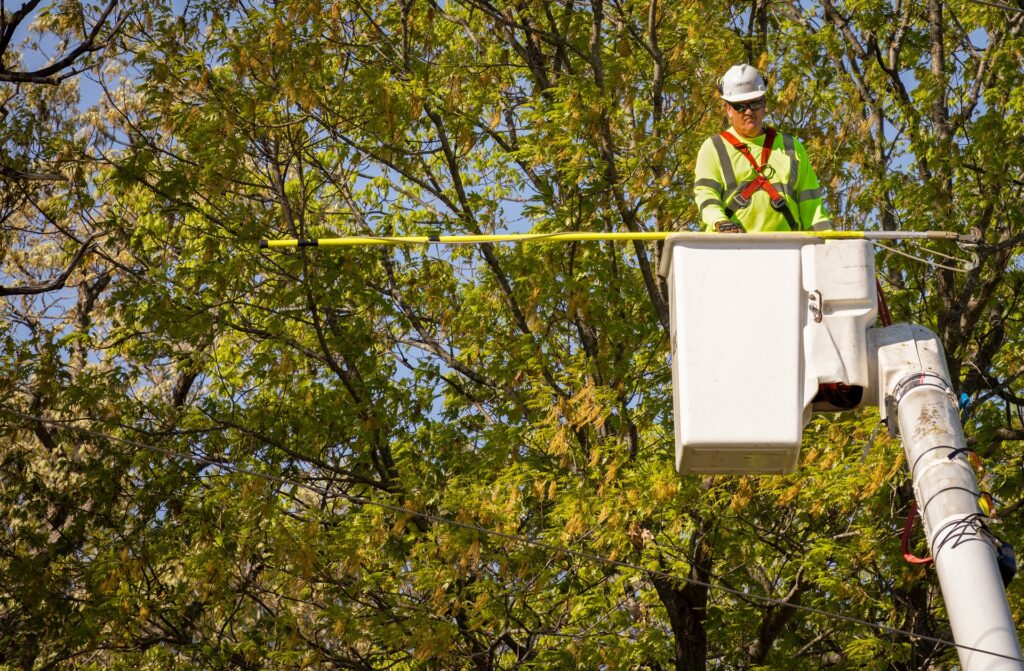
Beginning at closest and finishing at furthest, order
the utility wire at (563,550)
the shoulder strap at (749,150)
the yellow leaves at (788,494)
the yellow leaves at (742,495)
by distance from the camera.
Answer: the utility wire at (563,550), the shoulder strap at (749,150), the yellow leaves at (788,494), the yellow leaves at (742,495)

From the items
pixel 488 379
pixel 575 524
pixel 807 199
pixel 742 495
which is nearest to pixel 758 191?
pixel 807 199

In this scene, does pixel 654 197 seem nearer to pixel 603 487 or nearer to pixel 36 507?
pixel 603 487

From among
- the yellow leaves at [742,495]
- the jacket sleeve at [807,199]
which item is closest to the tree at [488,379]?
the yellow leaves at [742,495]

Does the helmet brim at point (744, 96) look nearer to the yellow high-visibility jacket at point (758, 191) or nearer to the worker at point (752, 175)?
the worker at point (752, 175)

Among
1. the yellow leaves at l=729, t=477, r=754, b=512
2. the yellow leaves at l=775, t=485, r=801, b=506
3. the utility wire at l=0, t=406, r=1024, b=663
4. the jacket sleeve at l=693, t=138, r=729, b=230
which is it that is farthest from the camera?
the yellow leaves at l=729, t=477, r=754, b=512

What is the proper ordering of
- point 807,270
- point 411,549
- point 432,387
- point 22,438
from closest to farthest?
point 807,270, point 411,549, point 432,387, point 22,438

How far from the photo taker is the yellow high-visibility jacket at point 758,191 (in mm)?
5852

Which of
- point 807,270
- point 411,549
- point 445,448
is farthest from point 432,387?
point 807,270

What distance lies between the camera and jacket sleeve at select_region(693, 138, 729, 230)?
5781mm

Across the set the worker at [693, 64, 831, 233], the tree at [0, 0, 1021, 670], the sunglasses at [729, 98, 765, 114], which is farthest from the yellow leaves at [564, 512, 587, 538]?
the sunglasses at [729, 98, 765, 114]

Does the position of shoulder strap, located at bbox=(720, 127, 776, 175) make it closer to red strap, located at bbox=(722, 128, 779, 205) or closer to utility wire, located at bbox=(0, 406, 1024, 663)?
red strap, located at bbox=(722, 128, 779, 205)

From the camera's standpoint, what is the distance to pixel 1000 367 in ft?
39.3

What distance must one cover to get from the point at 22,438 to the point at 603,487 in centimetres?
670

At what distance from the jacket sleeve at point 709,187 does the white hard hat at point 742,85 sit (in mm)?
220
